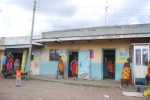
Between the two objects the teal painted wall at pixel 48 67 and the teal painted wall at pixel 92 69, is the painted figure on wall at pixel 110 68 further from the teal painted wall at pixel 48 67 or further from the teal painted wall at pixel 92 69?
the teal painted wall at pixel 48 67

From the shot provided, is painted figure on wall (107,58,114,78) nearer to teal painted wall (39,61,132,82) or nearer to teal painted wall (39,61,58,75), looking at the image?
teal painted wall (39,61,132,82)

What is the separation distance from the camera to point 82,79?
53.9 feet

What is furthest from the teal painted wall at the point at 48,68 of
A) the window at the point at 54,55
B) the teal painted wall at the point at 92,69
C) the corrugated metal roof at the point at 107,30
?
the corrugated metal roof at the point at 107,30

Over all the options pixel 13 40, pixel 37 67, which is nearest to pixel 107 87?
pixel 37 67

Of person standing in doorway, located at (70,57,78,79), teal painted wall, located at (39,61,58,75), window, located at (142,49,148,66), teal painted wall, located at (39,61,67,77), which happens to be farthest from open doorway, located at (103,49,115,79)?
window, located at (142,49,148,66)

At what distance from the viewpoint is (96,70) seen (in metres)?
16.1

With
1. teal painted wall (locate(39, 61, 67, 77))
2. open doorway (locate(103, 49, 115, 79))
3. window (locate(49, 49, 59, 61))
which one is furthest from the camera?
window (locate(49, 49, 59, 61))

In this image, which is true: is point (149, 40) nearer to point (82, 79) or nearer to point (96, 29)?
point (96, 29)

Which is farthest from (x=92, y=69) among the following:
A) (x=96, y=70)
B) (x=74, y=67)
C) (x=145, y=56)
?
(x=145, y=56)

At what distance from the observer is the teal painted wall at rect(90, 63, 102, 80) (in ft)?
52.3

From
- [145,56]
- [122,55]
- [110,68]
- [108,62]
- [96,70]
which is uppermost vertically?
[122,55]

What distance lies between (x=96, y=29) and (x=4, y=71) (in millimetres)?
7731

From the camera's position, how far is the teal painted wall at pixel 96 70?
15.9 meters

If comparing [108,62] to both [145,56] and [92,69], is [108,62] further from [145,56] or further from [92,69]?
[145,56]
